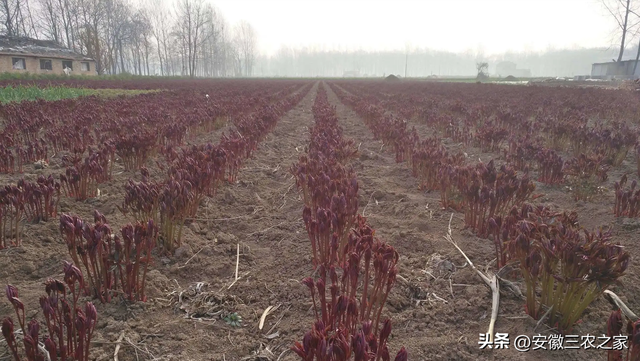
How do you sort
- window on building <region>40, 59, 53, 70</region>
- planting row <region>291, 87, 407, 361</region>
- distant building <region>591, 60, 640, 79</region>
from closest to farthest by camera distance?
planting row <region>291, 87, 407, 361</region>, window on building <region>40, 59, 53, 70</region>, distant building <region>591, 60, 640, 79</region>

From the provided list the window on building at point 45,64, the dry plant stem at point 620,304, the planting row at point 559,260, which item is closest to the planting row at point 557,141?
the dry plant stem at point 620,304

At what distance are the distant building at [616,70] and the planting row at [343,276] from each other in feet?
206

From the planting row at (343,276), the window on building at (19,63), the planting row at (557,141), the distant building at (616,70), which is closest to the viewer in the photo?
the planting row at (343,276)

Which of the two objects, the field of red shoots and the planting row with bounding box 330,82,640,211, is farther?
the planting row with bounding box 330,82,640,211

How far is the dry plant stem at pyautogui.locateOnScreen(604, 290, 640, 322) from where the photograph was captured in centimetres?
294

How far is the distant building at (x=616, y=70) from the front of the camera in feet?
185

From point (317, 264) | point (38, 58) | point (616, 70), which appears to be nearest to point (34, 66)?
point (38, 58)

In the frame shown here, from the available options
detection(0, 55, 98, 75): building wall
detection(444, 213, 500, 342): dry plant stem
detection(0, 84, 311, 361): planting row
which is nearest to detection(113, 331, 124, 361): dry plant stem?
detection(0, 84, 311, 361): planting row

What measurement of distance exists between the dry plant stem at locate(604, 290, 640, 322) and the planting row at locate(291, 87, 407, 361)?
190 cm

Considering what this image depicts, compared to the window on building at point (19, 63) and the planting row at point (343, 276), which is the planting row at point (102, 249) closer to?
the planting row at point (343, 276)

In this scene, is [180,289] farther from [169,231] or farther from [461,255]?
[461,255]

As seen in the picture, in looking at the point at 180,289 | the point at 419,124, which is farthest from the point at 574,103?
the point at 180,289

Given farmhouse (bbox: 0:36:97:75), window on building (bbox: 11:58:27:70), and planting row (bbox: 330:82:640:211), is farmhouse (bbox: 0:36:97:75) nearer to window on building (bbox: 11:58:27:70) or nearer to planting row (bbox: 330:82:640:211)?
window on building (bbox: 11:58:27:70)

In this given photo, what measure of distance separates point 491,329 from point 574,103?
725 inches
